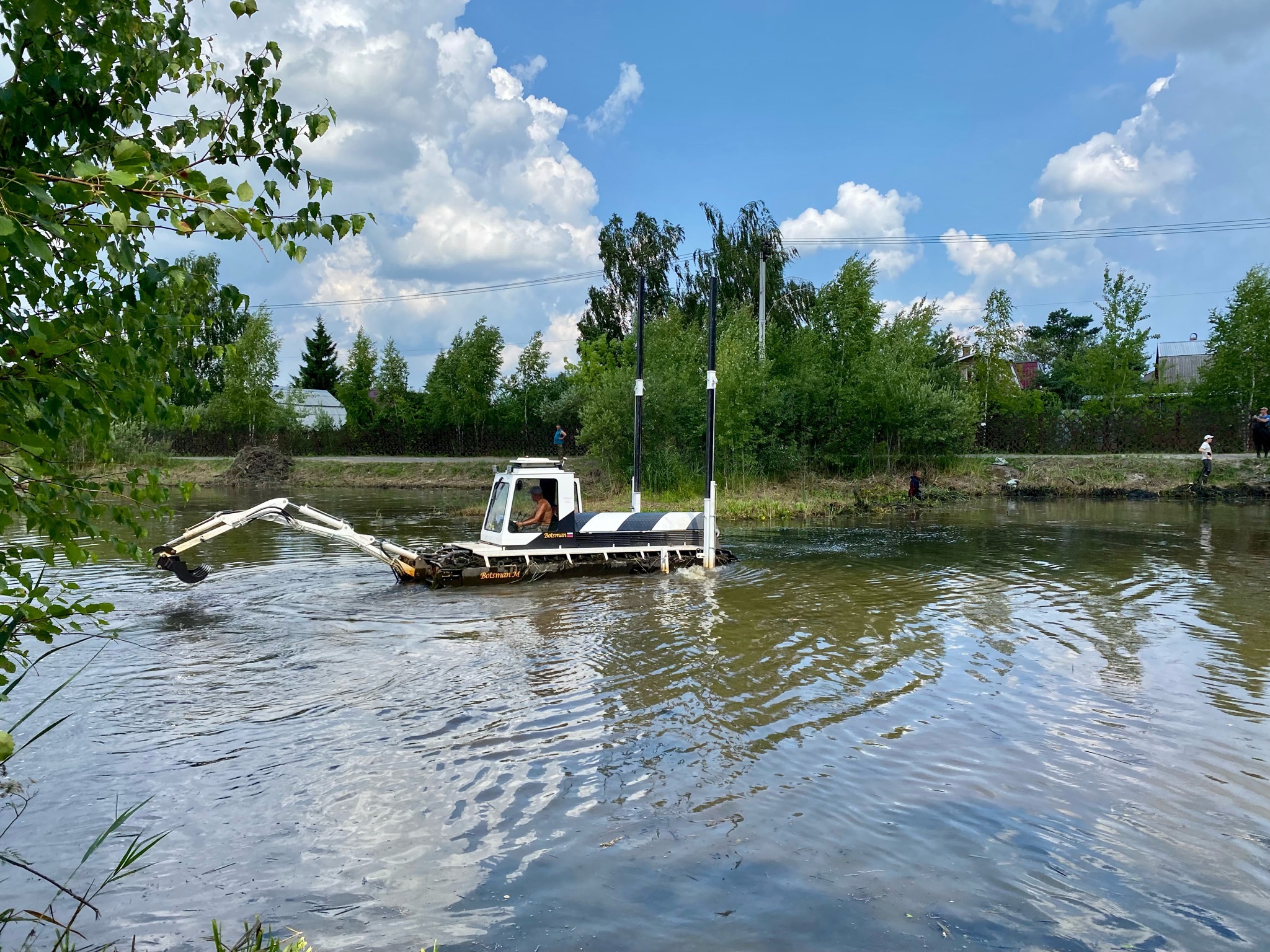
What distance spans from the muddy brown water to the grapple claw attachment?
35cm

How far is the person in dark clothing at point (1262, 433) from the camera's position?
111 feet

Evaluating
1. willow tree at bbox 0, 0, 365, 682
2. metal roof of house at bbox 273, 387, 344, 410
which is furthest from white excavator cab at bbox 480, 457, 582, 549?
metal roof of house at bbox 273, 387, 344, 410

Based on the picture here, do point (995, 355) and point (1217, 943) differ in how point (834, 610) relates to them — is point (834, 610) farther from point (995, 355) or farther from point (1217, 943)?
point (995, 355)

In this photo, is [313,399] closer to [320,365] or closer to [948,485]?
[320,365]

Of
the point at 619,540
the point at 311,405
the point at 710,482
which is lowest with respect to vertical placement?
the point at 619,540

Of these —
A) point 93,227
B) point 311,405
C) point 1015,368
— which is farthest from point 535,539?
point 311,405

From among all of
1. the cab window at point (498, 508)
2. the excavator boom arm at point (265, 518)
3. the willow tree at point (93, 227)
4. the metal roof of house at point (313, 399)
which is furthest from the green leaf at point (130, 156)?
the metal roof of house at point (313, 399)

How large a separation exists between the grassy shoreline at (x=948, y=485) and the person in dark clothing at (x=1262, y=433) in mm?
519

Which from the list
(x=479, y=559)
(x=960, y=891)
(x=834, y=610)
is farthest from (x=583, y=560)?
(x=960, y=891)

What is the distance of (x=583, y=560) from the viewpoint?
14.9 m

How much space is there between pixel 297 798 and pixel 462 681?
3002 millimetres

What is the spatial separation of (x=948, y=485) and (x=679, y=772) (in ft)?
98.6

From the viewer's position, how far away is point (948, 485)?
113 ft

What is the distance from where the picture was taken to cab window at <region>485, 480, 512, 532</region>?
14.6 metres
